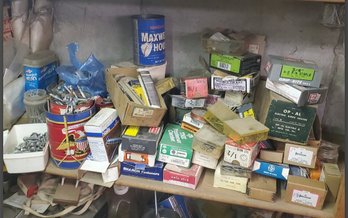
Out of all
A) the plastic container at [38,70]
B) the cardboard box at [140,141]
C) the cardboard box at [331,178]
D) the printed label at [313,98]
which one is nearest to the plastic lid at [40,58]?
the plastic container at [38,70]

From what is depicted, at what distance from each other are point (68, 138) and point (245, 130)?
Result: 592 millimetres

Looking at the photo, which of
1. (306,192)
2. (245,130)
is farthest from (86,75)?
(306,192)

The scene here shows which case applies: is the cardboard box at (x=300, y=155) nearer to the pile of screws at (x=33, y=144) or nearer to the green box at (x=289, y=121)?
the green box at (x=289, y=121)

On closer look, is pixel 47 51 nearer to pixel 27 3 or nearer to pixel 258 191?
pixel 27 3

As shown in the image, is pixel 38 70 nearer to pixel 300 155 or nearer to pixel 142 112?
pixel 142 112

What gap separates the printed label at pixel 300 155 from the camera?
1056mm

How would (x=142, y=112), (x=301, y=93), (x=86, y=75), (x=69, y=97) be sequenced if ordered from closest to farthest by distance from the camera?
(x=301, y=93), (x=142, y=112), (x=69, y=97), (x=86, y=75)

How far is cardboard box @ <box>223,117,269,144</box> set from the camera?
0.98 metres

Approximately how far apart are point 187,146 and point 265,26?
57 cm

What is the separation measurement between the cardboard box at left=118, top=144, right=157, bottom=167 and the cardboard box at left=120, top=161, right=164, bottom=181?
0.8 inches

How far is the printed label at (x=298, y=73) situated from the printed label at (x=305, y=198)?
0.35 meters

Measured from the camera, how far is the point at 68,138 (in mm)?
1130

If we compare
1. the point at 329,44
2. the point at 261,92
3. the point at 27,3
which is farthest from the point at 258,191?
the point at 27,3

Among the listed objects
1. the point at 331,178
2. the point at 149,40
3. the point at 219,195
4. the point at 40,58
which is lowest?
the point at 219,195
